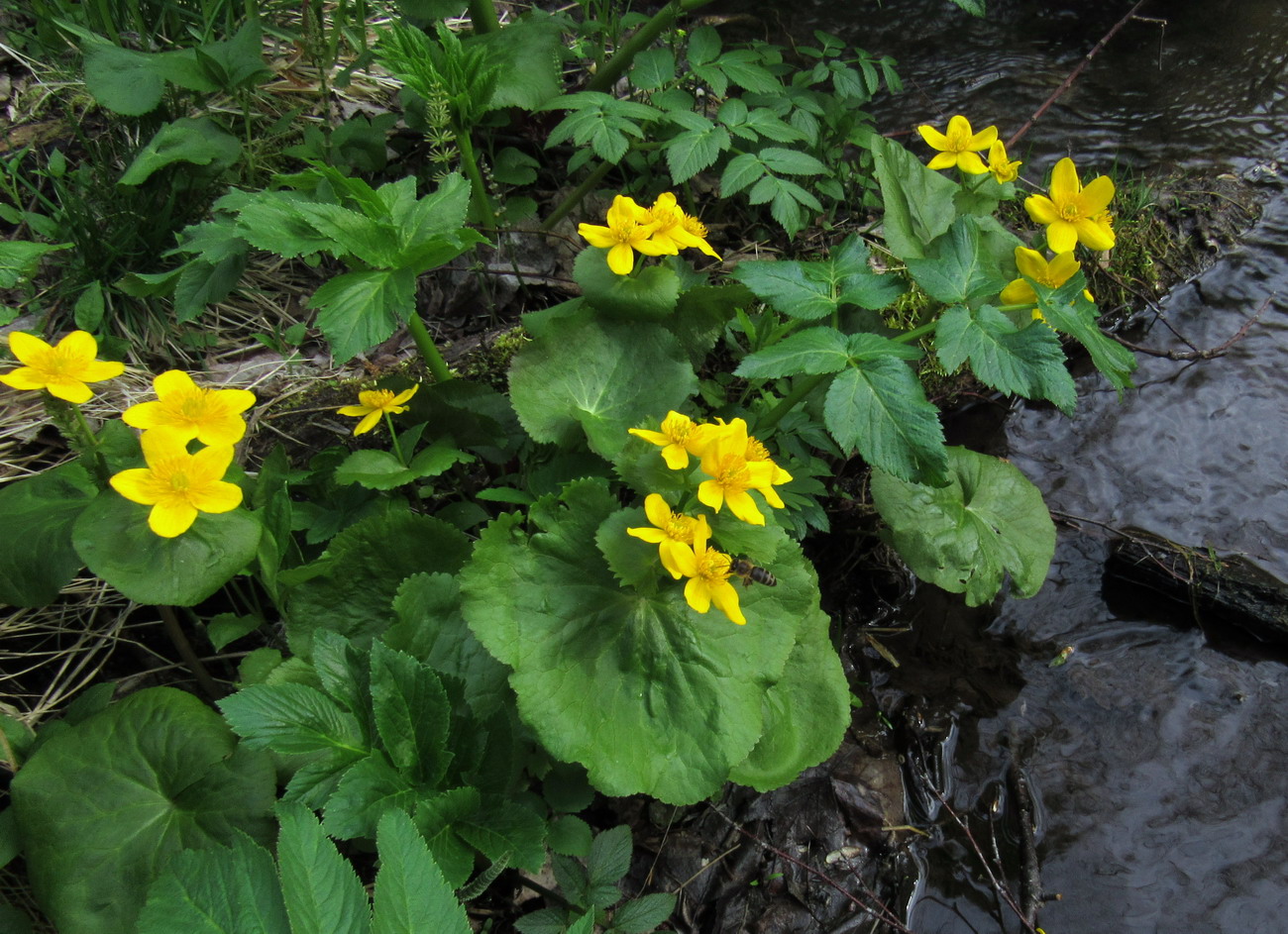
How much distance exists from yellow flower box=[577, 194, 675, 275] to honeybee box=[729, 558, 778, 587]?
72 cm

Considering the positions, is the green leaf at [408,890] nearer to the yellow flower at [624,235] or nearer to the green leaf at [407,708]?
the green leaf at [407,708]

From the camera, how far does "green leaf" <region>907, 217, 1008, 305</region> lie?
170 centimetres

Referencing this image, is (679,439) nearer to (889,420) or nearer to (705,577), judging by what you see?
(705,577)

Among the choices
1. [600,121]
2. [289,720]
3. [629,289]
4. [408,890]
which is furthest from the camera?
[600,121]

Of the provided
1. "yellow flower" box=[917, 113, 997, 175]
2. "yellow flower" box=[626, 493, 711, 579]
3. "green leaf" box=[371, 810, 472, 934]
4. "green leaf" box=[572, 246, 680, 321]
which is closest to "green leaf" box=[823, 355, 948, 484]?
"yellow flower" box=[626, 493, 711, 579]

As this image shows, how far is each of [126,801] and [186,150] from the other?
1881 millimetres

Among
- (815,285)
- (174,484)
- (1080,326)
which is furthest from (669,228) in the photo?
(174,484)

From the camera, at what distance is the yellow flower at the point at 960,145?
2.08 meters

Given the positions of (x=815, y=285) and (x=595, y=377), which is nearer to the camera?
(x=815, y=285)

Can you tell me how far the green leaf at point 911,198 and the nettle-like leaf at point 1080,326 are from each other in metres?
0.40

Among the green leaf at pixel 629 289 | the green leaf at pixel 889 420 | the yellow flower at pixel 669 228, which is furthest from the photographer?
the green leaf at pixel 629 289

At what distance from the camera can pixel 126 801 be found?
1.55 m

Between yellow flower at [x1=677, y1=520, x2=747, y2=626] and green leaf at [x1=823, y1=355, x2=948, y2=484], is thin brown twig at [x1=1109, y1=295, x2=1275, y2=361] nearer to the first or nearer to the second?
green leaf at [x1=823, y1=355, x2=948, y2=484]

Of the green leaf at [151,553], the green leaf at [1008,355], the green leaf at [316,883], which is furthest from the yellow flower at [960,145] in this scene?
the green leaf at [316,883]
